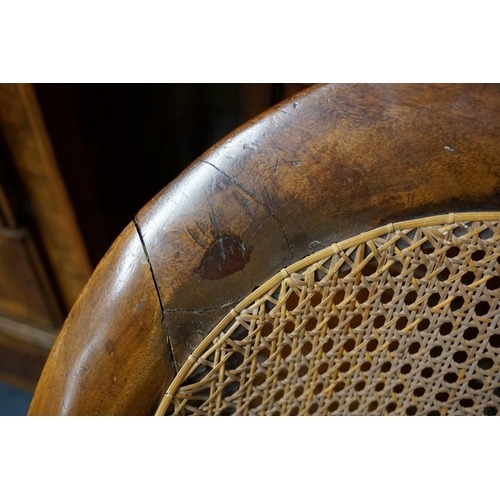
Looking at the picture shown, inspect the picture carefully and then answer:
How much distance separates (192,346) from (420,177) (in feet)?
0.66

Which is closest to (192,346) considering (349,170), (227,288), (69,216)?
(227,288)

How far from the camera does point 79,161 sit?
0.76m

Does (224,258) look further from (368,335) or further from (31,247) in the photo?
(31,247)

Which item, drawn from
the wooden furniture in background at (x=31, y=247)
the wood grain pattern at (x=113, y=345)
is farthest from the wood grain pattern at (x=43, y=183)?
the wood grain pattern at (x=113, y=345)

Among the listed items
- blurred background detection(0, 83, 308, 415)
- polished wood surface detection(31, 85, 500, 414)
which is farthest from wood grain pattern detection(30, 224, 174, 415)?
blurred background detection(0, 83, 308, 415)

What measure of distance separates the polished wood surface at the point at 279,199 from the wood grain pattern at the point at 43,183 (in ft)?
1.26

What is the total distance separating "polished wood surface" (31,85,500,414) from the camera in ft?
1.18

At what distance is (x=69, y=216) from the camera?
2.64ft

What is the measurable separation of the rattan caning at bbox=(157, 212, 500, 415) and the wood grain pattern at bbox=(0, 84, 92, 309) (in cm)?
44

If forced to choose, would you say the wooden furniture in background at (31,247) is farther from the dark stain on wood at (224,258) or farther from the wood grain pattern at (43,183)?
the dark stain on wood at (224,258)

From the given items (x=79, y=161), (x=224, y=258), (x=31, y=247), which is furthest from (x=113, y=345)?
(x=31, y=247)

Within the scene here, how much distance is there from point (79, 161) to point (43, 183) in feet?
0.22

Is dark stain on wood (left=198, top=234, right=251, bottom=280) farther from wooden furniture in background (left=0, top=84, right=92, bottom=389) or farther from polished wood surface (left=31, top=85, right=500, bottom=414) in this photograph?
wooden furniture in background (left=0, top=84, right=92, bottom=389)

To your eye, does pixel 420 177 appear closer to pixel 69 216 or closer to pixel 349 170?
pixel 349 170
